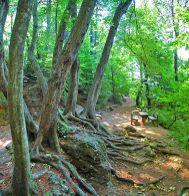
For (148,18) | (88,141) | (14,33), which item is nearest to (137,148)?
(88,141)

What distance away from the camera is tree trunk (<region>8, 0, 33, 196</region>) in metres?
A: 5.13

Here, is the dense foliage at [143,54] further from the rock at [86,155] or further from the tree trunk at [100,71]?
the rock at [86,155]

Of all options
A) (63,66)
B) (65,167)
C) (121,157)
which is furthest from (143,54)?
(65,167)

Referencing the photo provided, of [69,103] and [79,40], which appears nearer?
[79,40]

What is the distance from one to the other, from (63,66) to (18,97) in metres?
2.69

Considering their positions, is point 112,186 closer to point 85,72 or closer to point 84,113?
point 84,113

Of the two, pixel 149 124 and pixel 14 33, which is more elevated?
pixel 14 33

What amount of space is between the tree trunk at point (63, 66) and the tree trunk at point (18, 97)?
235 centimetres

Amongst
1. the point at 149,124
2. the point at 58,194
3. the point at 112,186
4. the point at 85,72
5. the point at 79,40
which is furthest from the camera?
the point at 85,72

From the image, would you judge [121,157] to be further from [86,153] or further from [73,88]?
[73,88]

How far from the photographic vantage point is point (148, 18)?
19203mm

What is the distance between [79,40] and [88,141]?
3286mm

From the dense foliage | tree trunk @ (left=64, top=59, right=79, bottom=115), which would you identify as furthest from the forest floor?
tree trunk @ (left=64, top=59, right=79, bottom=115)

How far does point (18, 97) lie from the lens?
17.9 ft
